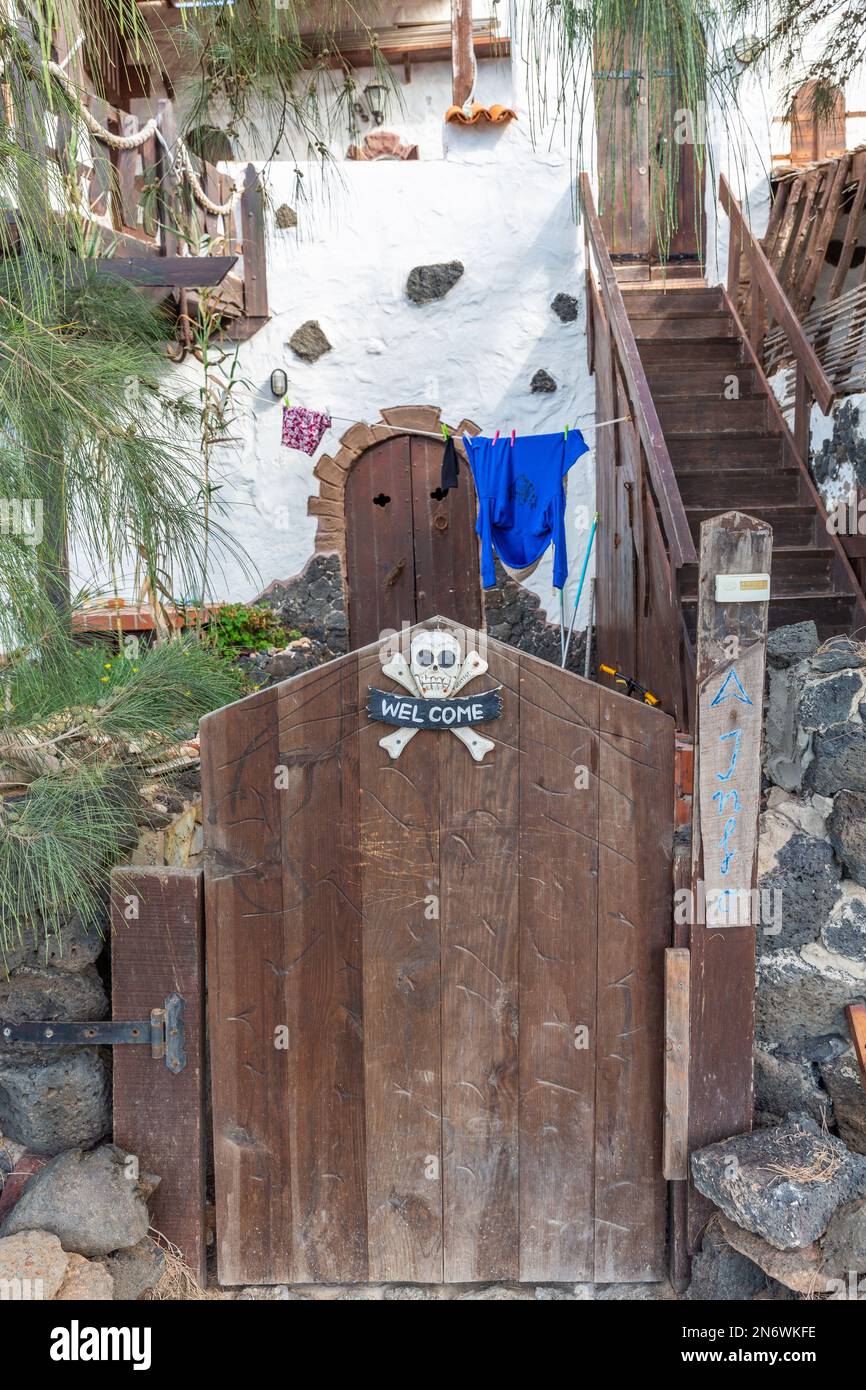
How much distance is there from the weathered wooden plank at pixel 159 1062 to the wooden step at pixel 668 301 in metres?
5.01

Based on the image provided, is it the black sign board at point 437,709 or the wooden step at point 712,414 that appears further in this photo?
the wooden step at point 712,414

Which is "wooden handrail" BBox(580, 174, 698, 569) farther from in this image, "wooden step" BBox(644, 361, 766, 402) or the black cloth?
the black cloth

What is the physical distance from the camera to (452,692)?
2.12 m

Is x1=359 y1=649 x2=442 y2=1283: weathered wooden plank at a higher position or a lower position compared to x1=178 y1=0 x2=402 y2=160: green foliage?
lower

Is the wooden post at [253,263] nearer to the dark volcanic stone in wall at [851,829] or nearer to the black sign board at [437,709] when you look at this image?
the black sign board at [437,709]

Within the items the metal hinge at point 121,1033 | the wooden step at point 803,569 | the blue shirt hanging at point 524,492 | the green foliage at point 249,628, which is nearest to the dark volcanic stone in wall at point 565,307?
the blue shirt hanging at point 524,492

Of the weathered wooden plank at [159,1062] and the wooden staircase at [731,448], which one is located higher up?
the wooden staircase at [731,448]

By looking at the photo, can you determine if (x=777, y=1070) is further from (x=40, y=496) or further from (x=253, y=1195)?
(x=40, y=496)

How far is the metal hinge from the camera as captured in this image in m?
2.15

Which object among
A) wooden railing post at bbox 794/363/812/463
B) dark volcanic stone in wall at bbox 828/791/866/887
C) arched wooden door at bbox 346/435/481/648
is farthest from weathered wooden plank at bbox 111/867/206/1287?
arched wooden door at bbox 346/435/481/648

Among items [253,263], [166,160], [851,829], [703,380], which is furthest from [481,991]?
[253,263]

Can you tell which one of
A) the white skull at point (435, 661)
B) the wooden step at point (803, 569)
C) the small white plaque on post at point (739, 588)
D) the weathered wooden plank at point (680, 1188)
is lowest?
the weathered wooden plank at point (680, 1188)

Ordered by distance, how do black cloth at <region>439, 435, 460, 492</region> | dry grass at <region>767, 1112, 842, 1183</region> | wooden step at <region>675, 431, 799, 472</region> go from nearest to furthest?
dry grass at <region>767, 1112, 842, 1183</region> < wooden step at <region>675, 431, 799, 472</region> < black cloth at <region>439, 435, 460, 492</region>

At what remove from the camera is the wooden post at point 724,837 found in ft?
6.62
